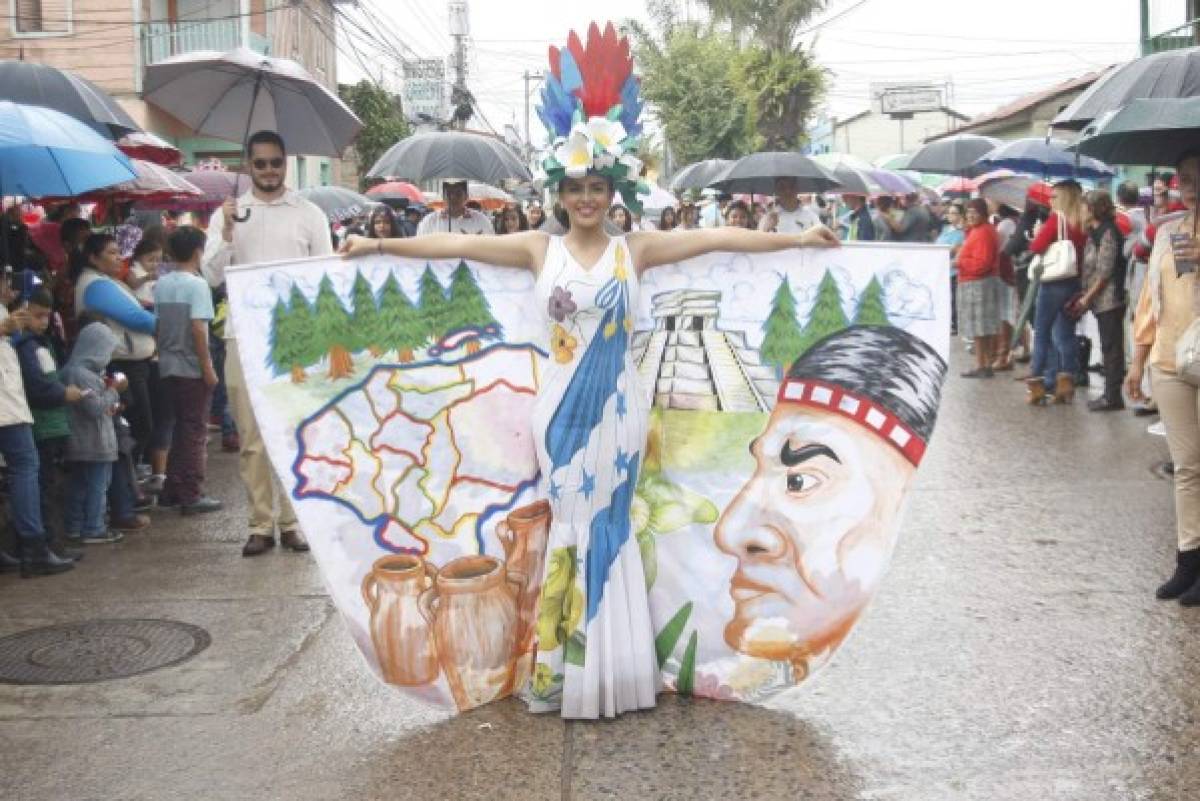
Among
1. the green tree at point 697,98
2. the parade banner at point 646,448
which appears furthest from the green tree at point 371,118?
the parade banner at point 646,448

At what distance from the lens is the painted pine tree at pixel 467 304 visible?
4660 millimetres

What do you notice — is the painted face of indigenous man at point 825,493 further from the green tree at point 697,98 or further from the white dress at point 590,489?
the green tree at point 697,98

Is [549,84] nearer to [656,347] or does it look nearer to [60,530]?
[656,347]

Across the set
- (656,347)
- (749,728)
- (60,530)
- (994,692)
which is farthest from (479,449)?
(60,530)

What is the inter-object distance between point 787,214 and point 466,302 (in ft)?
25.7

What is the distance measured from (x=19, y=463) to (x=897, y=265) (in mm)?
4495

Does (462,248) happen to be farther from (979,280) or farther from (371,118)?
(371,118)

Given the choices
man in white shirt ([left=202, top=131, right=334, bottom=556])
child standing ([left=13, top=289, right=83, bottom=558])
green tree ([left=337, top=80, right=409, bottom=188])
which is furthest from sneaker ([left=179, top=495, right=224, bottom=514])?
green tree ([left=337, top=80, right=409, bottom=188])

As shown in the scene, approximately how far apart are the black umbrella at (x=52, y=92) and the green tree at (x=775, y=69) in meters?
29.6

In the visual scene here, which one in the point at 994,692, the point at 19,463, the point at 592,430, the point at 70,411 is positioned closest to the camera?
the point at 592,430

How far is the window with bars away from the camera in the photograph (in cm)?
2539

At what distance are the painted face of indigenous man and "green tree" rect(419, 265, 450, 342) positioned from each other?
3.90ft

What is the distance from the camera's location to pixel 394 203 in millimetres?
21406

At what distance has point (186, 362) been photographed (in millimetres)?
8141
